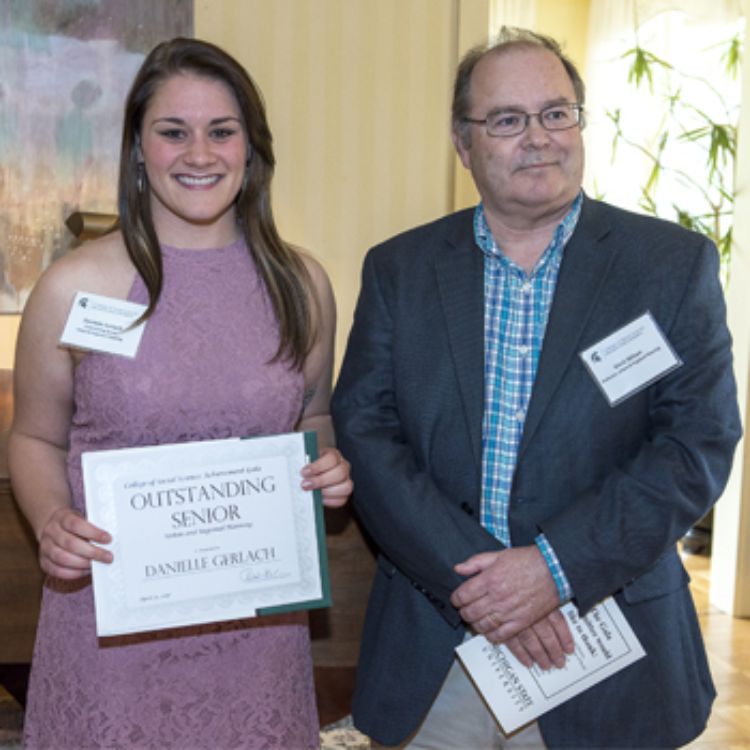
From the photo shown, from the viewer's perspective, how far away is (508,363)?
1.89m

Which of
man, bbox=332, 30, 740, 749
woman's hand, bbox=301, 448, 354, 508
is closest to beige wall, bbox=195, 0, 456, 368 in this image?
man, bbox=332, 30, 740, 749

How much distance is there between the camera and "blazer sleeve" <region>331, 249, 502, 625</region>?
1819 millimetres

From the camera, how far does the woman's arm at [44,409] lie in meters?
1.86

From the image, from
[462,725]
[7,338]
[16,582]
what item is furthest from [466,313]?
[7,338]

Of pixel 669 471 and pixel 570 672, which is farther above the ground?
pixel 669 471

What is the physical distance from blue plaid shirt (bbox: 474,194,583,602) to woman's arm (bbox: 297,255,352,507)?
0.89 feet

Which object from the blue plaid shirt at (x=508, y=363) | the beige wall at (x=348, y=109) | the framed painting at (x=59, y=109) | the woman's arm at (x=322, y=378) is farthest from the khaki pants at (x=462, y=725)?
the framed painting at (x=59, y=109)

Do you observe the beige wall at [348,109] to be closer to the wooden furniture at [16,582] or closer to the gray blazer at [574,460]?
the wooden furniture at [16,582]

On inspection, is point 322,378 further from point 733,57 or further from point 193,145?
point 733,57

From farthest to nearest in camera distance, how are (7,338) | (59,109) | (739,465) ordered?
(739,465), (7,338), (59,109)

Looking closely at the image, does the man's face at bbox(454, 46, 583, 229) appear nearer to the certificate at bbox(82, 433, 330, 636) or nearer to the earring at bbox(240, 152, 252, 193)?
the earring at bbox(240, 152, 252, 193)

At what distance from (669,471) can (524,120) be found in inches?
28.1

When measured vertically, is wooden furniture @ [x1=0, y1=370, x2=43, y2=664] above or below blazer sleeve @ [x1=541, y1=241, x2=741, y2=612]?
below

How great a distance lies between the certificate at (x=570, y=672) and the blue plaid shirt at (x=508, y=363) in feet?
0.70
